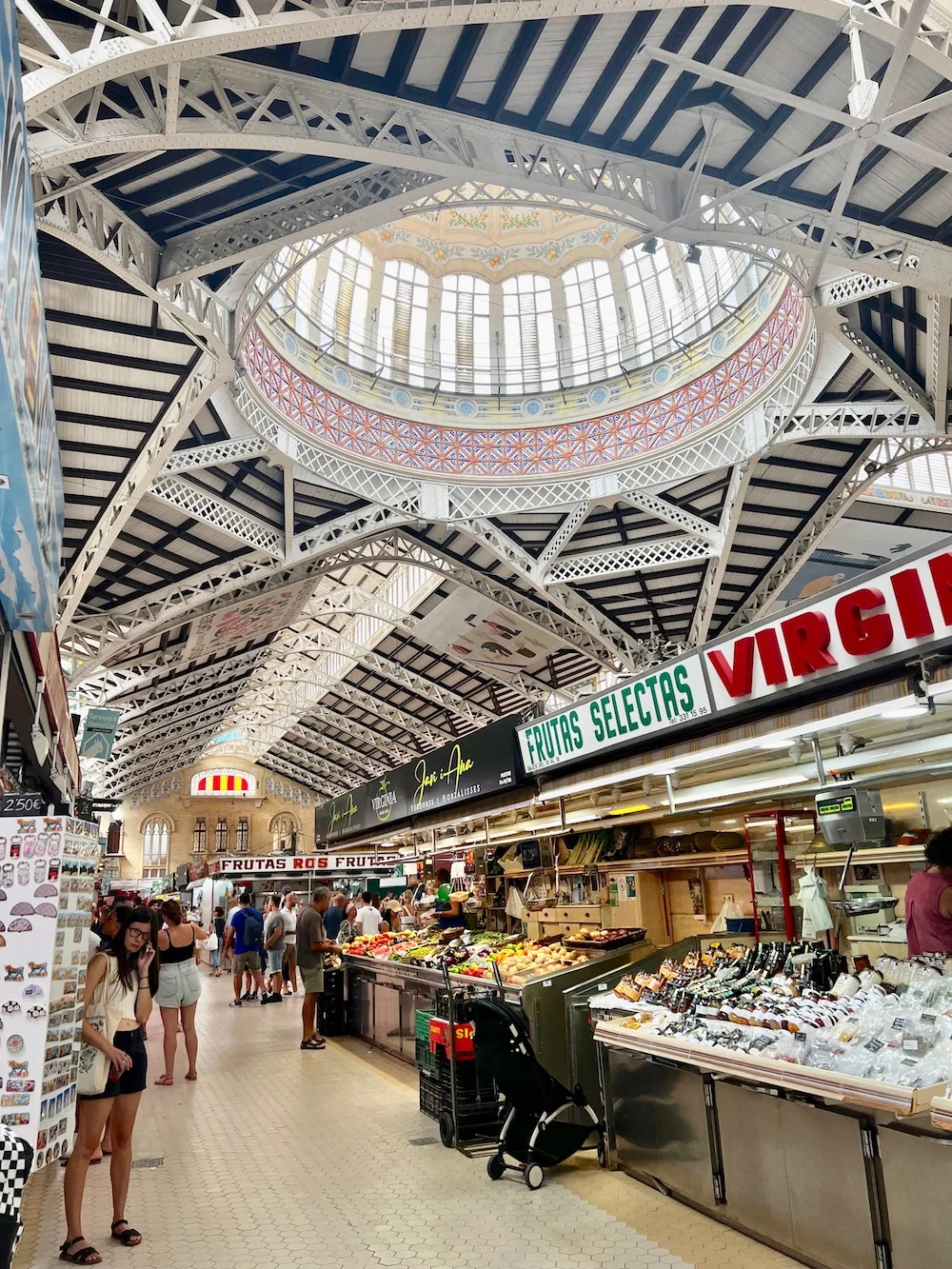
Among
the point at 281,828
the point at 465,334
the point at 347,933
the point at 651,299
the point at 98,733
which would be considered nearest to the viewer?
the point at 347,933

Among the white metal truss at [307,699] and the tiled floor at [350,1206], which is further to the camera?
the white metal truss at [307,699]

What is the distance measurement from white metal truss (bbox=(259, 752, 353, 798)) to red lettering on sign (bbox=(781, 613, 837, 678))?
142 ft

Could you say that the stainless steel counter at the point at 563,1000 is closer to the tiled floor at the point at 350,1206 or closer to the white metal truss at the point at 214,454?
the tiled floor at the point at 350,1206

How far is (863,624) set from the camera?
416 cm

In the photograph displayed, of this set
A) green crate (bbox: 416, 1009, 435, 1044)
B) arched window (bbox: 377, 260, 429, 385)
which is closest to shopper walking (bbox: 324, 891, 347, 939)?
green crate (bbox: 416, 1009, 435, 1044)

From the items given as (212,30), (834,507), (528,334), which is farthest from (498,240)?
(212,30)

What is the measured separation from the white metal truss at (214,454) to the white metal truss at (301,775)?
3509 cm

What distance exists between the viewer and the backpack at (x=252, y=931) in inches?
560

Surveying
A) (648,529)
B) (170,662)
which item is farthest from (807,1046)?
(170,662)

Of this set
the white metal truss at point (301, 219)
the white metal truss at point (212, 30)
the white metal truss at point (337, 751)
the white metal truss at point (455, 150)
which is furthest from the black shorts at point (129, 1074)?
the white metal truss at point (337, 751)

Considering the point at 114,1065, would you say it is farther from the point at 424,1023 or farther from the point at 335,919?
the point at 335,919

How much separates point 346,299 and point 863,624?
49.0ft

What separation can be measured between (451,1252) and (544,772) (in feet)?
13.1

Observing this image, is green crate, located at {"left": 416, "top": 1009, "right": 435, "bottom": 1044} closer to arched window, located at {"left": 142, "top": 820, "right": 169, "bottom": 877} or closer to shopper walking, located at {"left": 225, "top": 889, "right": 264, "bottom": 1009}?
shopper walking, located at {"left": 225, "top": 889, "right": 264, "bottom": 1009}
